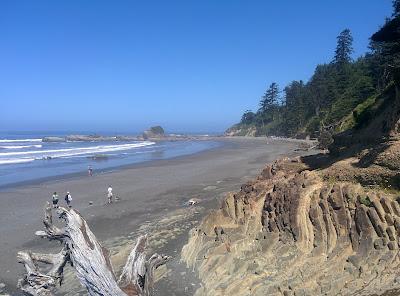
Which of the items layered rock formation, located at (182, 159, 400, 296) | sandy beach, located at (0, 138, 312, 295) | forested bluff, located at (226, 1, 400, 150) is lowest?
sandy beach, located at (0, 138, 312, 295)

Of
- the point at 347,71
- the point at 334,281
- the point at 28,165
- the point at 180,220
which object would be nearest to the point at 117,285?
the point at 334,281

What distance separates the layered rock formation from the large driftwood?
516cm

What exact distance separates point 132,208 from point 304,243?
50.2 feet

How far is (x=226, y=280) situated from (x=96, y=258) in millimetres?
6556

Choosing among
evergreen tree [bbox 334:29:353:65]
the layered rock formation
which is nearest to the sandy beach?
the layered rock formation

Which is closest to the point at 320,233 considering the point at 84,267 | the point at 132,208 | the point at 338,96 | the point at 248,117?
the point at 84,267

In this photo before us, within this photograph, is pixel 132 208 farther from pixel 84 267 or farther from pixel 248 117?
pixel 248 117

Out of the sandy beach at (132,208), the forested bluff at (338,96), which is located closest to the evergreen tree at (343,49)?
the forested bluff at (338,96)

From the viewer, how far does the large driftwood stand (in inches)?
273

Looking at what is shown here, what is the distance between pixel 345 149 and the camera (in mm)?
16078

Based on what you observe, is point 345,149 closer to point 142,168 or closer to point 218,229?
point 218,229

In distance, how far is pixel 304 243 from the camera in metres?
12.4

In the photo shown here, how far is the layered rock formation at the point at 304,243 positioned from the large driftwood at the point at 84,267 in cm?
516

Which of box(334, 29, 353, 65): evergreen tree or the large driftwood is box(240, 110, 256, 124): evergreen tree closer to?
box(334, 29, 353, 65): evergreen tree
